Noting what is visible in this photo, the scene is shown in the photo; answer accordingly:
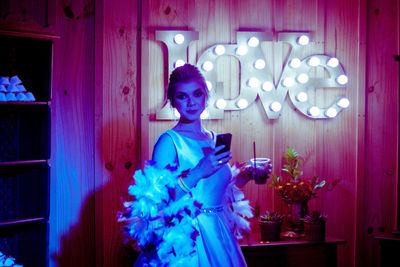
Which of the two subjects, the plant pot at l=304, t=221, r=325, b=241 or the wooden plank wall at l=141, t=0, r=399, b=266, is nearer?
the plant pot at l=304, t=221, r=325, b=241

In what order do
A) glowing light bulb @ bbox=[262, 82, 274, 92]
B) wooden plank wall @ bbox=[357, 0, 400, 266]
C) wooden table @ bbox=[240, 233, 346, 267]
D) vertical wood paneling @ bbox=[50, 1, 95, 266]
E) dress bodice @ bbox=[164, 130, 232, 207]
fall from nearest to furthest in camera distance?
dress bodice @ bbox=[164, 130, 232, 207] → wooden table @ bbox=[240, 233, 346, 267] → vertical wood paneling @ bbox=[50, 1, 95, 266] → glowing light bulb @ bbox=[262, 82, 274, 92] → wooden plank wall @ bbox=[357, 0, 400, 266]

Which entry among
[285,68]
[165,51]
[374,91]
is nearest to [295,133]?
[285,68]

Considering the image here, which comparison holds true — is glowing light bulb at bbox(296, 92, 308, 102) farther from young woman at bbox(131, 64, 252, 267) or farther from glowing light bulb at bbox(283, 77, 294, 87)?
young woman at bbox(131, 64, 252, 267)

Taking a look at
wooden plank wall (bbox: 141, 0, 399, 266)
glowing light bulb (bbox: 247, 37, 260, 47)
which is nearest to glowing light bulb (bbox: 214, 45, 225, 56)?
wooden plank wall (bbox: 141, 0, 399, 266)

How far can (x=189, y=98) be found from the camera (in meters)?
2.15

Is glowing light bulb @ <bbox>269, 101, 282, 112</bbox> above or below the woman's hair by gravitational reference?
below

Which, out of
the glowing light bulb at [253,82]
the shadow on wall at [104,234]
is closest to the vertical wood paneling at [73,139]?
the shadow on wall at [104,234]

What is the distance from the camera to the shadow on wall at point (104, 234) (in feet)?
9.53

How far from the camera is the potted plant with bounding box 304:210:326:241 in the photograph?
108 inches

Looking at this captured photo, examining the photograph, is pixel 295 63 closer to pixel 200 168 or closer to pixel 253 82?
pixel 253 82

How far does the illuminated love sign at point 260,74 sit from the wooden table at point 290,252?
36.7 inches

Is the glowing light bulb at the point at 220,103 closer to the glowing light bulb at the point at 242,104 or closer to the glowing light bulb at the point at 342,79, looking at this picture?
the glowing light bulb at the point at 242,104

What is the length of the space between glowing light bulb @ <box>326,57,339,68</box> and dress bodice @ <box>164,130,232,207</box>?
1.49 metres

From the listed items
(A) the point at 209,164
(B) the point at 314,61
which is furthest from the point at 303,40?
(A) the point at 209,164
